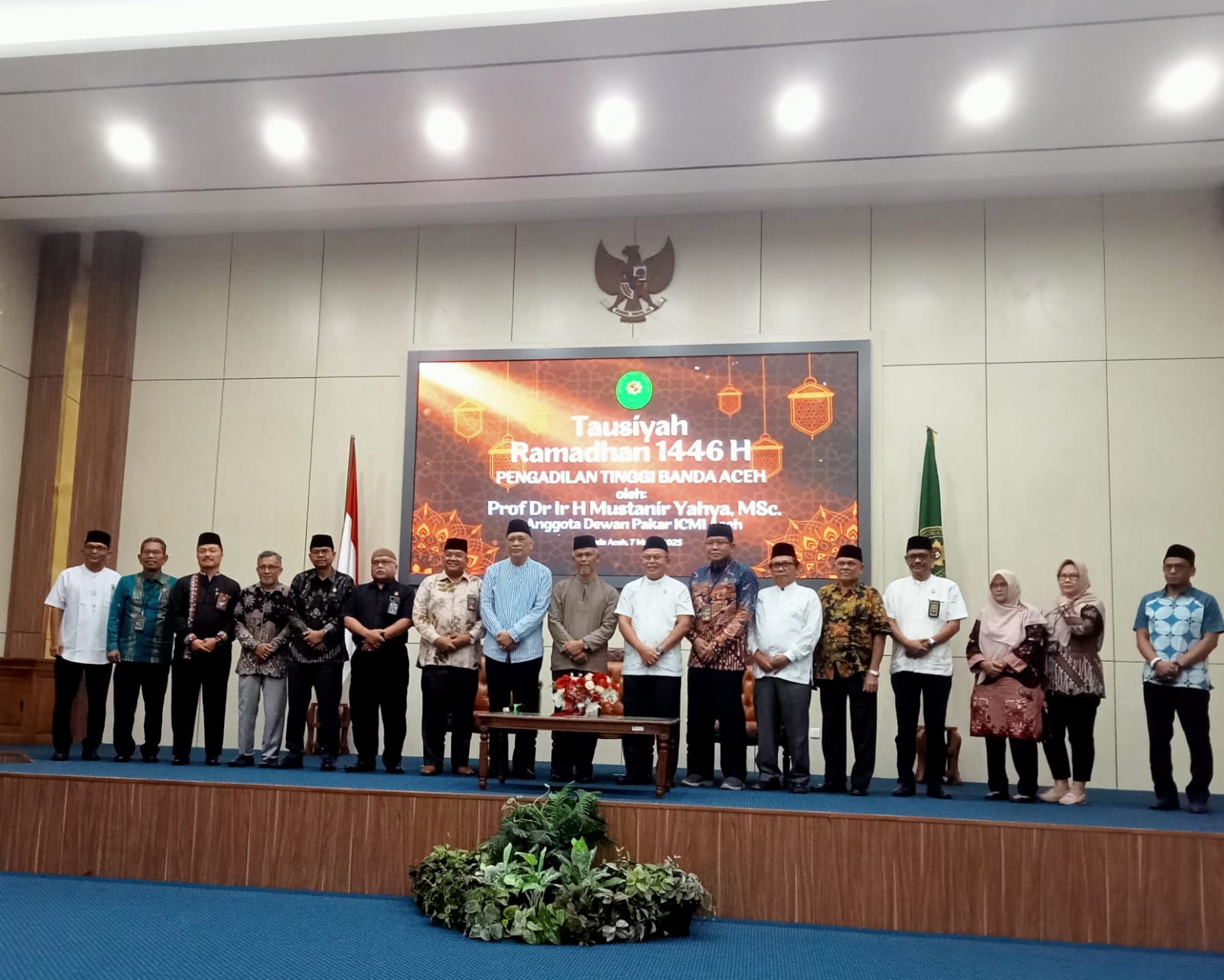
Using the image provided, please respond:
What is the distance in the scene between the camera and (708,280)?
315 inches

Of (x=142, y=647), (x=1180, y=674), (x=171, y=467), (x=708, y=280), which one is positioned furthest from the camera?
(x=171, y=467)

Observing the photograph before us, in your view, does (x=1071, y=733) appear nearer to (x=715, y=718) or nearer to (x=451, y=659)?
(x=715, y=718)

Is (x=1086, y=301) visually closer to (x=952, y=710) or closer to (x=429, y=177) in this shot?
(x=952, y=710)

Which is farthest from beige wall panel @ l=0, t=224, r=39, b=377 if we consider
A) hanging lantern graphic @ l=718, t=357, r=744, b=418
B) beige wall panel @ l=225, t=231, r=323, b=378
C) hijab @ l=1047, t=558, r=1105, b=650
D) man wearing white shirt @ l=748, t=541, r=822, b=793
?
hijab @ l=1047, t=558, r=1105, b=650

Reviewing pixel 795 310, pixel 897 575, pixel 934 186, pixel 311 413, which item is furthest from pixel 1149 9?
pixel 311 413

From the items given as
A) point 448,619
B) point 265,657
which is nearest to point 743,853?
point 448,619

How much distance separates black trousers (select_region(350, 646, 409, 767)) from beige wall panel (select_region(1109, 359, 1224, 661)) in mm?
4317

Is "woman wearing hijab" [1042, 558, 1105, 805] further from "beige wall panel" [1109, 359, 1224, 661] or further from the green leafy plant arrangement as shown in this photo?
the green leafy plant arrangement

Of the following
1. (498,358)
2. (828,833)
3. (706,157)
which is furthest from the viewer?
(498,358)

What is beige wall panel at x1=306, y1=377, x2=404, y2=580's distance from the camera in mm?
8064

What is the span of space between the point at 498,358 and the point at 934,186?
3.07 metres

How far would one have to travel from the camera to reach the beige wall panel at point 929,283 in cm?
767

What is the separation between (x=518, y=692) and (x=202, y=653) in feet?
5.58

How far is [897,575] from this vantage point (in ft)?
24.4
